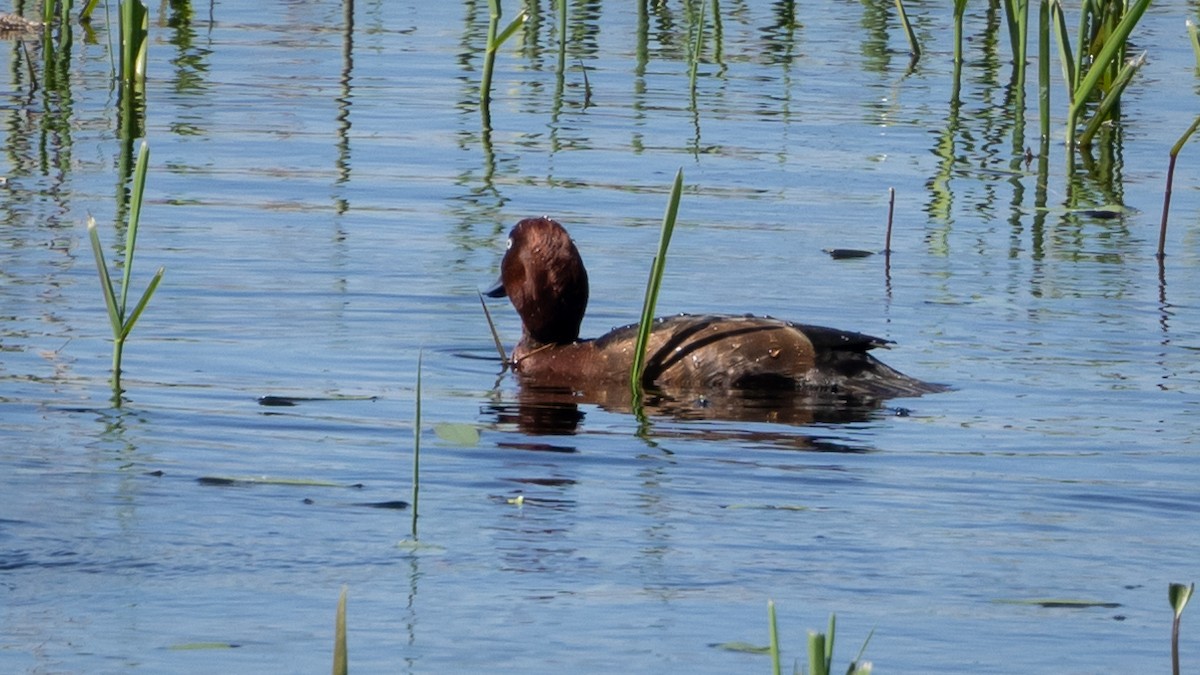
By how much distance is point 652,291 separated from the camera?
7.00m

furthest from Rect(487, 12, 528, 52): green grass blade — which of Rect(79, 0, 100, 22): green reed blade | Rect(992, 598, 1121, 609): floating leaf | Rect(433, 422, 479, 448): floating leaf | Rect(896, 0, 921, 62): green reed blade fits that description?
Rect(992, 598, 1121, 609): floating leaf

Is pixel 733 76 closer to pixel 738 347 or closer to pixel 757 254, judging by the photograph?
pixel 757 254

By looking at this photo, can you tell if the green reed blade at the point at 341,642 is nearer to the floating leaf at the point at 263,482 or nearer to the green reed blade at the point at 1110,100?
the floating leaf at the point at 263,482

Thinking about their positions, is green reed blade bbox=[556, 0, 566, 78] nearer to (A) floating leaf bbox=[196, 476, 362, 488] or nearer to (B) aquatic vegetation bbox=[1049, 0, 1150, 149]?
(B) aquatic vegetation bbox=[1049, 0, 1150, 149]

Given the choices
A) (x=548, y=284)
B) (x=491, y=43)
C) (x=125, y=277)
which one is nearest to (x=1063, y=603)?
(x=125, y=277)

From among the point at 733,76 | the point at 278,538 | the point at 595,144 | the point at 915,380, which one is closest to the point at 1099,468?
the point at 915,380

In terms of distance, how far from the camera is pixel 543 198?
36.4 ft

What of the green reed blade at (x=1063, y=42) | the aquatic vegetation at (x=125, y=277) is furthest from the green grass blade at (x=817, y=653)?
the green reed blade at (x=1063, y=42)

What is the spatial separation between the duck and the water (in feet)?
0.76

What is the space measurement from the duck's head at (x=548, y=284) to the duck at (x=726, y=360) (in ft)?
0.08

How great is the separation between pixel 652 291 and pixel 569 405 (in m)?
0.74

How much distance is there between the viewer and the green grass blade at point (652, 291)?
22.0 feet

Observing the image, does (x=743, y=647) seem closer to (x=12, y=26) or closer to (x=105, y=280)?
(x=105, y=280)

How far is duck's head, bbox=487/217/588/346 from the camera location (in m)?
8.34
